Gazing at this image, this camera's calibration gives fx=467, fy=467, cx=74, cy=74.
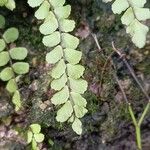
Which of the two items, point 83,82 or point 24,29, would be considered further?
point 24,29

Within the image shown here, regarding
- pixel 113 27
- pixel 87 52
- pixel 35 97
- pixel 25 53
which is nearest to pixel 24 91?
pixel 35 97

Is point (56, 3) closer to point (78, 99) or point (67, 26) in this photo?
point (67, 26)

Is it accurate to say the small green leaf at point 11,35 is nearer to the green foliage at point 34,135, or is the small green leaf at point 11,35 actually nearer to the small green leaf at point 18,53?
the small green leaf at point 18,53

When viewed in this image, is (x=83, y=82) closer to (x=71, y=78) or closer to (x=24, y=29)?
(x=71, y=78)

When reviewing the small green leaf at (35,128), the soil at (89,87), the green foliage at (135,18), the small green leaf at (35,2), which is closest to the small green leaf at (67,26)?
the small green leaf at (35,2)

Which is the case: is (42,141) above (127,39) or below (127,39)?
below

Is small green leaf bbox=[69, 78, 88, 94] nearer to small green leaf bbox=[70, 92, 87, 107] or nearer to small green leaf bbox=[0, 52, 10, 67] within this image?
small green leaf bbox=[70, 92, 87, 107]

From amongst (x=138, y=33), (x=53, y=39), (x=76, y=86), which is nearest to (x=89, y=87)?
(x=76, y=86)
